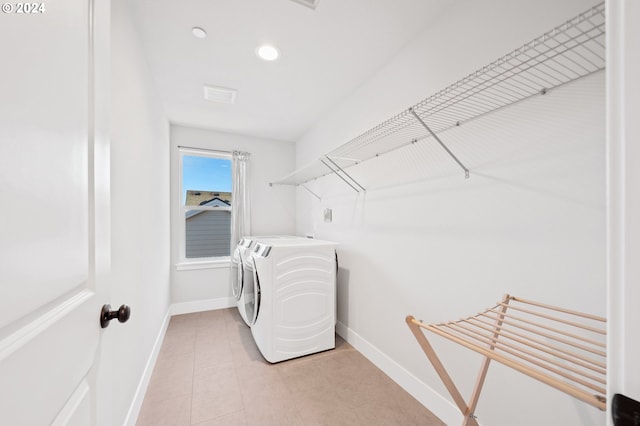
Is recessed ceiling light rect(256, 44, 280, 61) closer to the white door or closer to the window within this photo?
the white door

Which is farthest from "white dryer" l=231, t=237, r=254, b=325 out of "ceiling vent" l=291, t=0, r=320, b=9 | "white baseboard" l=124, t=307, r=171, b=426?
"ceiling vent" l=291, t=0, r=320, b=9

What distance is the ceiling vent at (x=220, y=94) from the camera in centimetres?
246

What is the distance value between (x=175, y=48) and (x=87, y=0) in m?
1.52

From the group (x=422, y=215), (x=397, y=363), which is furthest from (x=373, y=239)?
(x=397, y=363)

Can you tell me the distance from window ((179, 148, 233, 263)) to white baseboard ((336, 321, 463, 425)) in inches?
94.1

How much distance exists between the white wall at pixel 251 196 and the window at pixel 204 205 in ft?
0.37

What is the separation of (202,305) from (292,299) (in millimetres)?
1992

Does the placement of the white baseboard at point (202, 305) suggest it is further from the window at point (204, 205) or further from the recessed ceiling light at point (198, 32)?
the recessed ceiling light at point (198, 32)

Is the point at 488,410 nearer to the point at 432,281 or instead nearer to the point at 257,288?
the point at 432,281

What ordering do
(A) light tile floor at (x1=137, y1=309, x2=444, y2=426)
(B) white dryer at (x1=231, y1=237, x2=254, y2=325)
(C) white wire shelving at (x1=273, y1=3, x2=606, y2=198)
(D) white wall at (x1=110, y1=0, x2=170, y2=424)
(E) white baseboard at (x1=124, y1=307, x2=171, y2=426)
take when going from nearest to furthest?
(C) white wire shelving at (x1=273, y1=3, x2=606, y2=198) < (D) white wall at (x1=110, y1=0, x2=170, y2=424) < (E) white baseboard at (x1=124, y1=307, x2=171, y2=426) < (A) light tile floor at (x1=137, y1=309, x2=444, y2=426) < (B) white dryer at (x1=231, y1=237, x2=254, y2=325)

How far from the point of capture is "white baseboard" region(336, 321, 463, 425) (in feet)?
4.99

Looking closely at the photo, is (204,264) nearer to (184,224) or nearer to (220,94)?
(184,224)

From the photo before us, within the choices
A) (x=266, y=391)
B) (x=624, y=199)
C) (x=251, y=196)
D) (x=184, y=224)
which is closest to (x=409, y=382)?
(x=266, y=391)

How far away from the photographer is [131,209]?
1514mm
